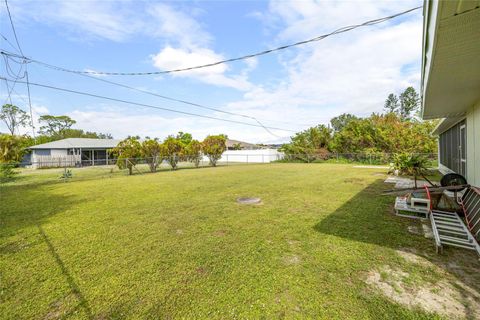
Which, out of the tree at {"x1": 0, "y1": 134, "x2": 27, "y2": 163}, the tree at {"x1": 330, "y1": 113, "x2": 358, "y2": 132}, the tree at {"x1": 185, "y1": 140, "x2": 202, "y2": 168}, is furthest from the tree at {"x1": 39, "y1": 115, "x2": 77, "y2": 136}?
the tree at {"x1": 330, "y1": 113, "x2": 358, "y2": 132}

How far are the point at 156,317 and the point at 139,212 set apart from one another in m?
3.93

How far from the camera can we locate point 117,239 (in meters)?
3.76

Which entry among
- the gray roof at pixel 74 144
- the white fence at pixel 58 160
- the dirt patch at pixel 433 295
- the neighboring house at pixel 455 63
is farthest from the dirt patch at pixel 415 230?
the gray roof at pixel 74 144

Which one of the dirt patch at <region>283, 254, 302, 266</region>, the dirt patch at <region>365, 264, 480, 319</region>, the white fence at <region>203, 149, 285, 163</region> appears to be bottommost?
the dirt patch at <region>365, 264, 480, 319</region>

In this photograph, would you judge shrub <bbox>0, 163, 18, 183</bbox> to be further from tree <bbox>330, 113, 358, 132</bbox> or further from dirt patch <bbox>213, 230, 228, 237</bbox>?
tree <bbox>330, 113, 358, 132</bbox>

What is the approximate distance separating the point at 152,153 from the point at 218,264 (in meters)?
14.3

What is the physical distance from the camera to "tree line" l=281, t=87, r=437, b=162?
766 inches

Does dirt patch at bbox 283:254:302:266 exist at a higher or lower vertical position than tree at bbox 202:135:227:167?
lower

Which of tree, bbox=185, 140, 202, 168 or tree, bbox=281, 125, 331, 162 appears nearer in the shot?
tree, bbox=185, 140, 202, 168

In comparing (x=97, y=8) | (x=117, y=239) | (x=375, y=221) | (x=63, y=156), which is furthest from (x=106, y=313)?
(x=63, y=156)

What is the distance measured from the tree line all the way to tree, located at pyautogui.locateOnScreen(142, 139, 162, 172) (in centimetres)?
1534

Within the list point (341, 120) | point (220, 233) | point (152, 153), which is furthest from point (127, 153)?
point (341, 120)

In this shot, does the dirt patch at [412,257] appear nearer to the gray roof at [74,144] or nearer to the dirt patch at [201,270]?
the dirt patch at [201,270]

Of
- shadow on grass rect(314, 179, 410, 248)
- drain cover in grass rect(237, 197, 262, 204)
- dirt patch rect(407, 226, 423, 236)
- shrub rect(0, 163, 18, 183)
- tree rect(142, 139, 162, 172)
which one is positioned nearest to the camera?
shadow on grass rect(314, 179, 410, 248)
